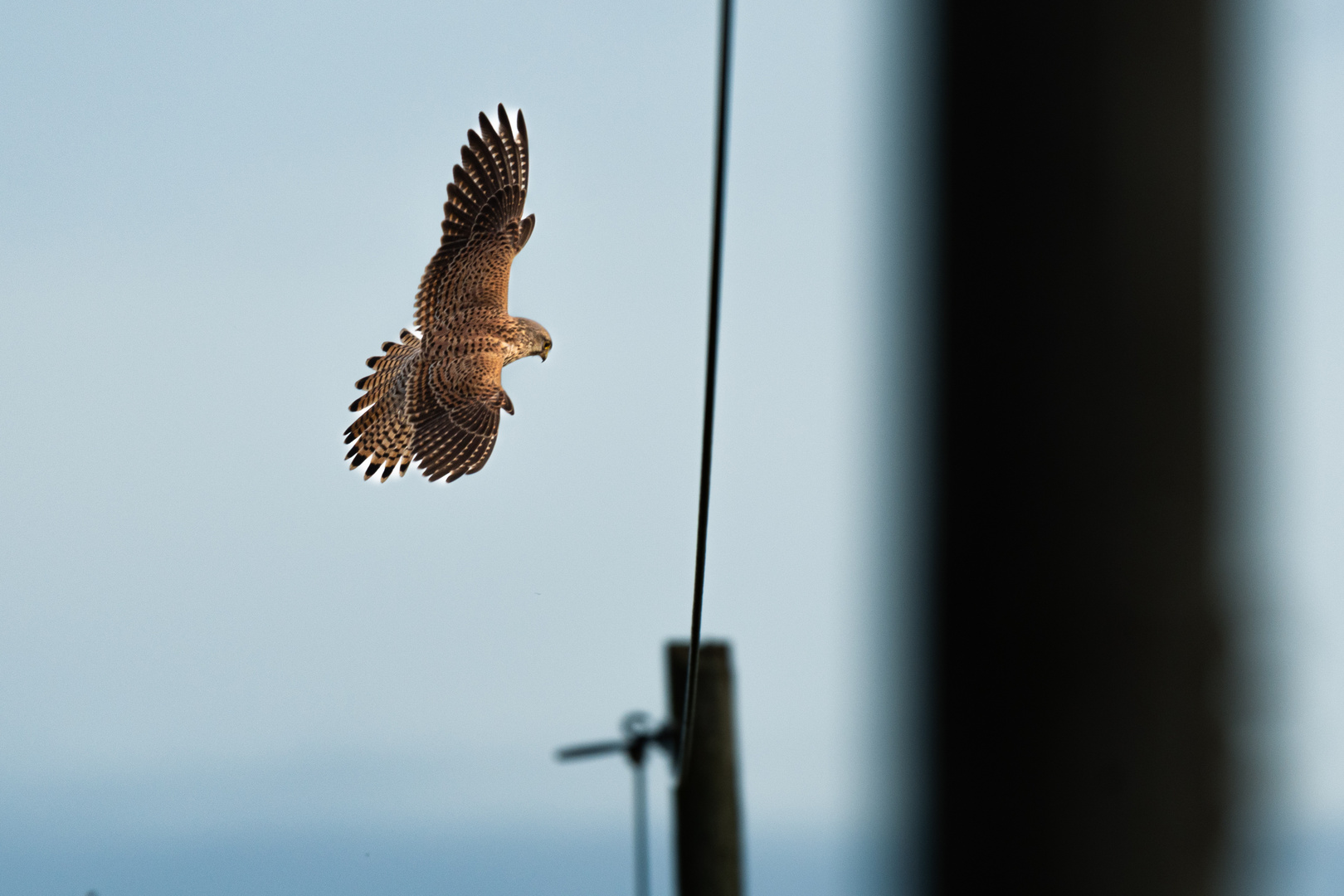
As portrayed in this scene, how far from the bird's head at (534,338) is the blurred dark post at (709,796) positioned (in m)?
1.87

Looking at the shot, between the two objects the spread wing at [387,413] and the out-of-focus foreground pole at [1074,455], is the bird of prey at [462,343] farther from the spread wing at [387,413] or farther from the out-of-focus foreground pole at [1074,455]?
the out-of-focus foreground pole at [1074,455]

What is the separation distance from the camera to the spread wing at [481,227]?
24.8 feet

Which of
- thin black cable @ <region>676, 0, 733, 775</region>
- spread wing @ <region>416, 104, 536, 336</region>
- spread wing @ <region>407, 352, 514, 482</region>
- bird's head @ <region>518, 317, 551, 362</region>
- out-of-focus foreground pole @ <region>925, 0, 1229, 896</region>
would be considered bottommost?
out-of-focus foreground pole @ <region>925, 0, 1229, 896</region>

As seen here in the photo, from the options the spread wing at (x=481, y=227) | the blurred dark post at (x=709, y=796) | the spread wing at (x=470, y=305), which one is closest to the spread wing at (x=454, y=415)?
the spread wing at (x=470, y=305)

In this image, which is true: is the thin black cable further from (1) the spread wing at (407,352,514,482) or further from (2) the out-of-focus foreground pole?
(1) the spread wing at (407,352,514,482)

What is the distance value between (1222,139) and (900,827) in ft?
3.00

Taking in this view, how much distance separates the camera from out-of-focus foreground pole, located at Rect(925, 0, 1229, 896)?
5.28ft

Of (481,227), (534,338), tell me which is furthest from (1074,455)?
(481,227)

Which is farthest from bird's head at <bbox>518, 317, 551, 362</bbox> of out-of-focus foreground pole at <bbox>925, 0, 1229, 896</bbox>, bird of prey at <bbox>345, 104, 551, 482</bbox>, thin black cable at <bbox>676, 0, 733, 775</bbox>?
out-of-focus foreground pole at <bbox>925, 0, 1229, 896</bbox>

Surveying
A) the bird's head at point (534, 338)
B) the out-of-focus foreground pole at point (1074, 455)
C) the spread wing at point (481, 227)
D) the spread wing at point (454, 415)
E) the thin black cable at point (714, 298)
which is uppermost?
the spread wing at point (481, 227)

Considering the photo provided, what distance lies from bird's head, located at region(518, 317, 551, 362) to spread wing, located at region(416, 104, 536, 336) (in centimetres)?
16

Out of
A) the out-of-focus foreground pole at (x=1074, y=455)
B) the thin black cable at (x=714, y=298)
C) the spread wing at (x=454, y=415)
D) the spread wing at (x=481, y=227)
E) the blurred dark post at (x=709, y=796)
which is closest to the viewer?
the out-of-focus foreground pole at (x=1074, y=455)

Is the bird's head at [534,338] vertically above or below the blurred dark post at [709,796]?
above

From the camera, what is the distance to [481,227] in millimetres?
7914
